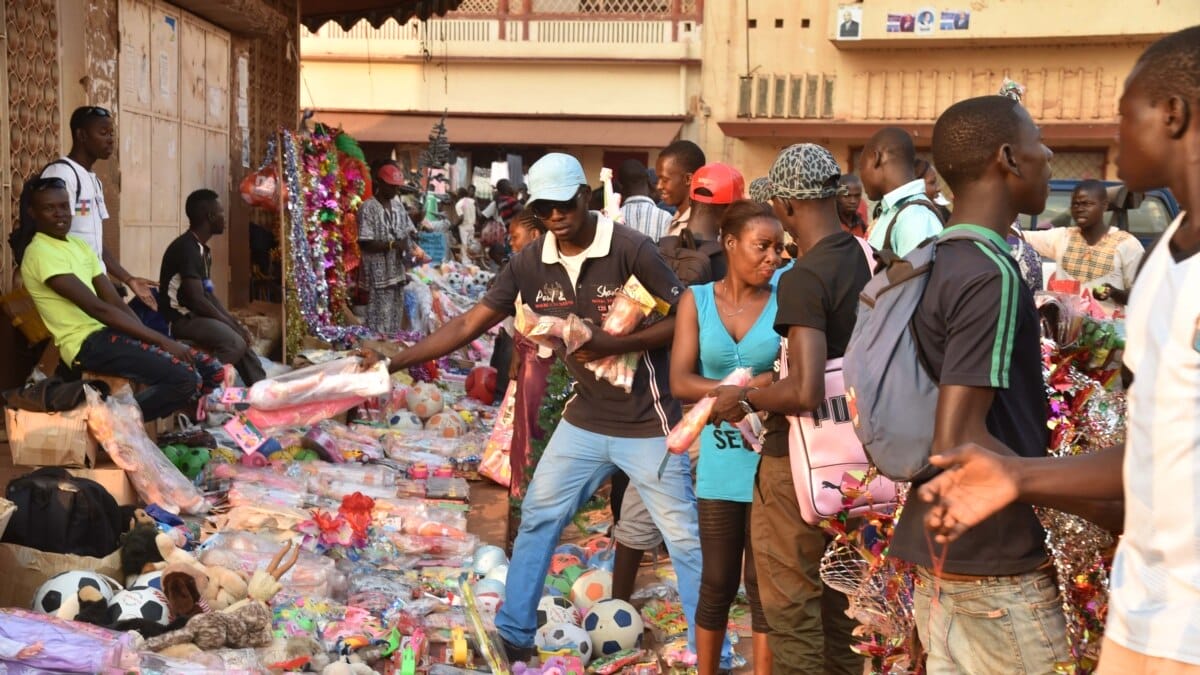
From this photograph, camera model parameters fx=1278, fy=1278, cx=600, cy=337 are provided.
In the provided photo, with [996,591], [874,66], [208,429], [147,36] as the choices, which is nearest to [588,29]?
[874,66]

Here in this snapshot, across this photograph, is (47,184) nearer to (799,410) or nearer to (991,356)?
(799,410)

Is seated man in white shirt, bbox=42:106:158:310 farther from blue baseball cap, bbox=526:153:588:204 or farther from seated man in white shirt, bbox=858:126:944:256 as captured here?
seated man in white shirt, bbox=858:126:944:256

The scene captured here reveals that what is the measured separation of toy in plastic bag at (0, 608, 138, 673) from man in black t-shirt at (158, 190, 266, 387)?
4.59m

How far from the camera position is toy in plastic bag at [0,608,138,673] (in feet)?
14.3

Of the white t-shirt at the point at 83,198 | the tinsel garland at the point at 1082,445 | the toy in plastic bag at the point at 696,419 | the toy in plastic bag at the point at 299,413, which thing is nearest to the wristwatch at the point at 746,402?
the toy in plastic bag at the point at 696,419

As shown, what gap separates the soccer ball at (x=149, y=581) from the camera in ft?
17.4

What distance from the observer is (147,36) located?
1011 centimetres

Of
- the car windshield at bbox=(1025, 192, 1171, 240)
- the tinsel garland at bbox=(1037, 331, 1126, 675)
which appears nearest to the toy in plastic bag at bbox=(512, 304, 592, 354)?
the tinsel garland at bbox=(1037, 331, 1126, 675)

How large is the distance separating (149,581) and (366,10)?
10492 mm

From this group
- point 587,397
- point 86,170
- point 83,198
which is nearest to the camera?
point 587,397

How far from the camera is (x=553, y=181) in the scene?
5039 millimetres

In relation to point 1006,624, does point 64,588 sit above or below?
below

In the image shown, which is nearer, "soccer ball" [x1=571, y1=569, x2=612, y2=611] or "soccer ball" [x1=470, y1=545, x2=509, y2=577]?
"soccer ball" [x1=571, y1=569, x2=612, y2=611]

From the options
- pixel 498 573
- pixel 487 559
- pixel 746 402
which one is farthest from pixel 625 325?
pixel 487 559
